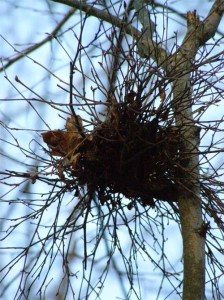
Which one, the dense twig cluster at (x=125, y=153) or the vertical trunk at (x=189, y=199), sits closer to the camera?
the vertical trunk at (x=189, y=199)

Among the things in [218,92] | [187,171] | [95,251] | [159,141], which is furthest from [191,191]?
[95,251]

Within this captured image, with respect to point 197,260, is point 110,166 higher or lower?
higher

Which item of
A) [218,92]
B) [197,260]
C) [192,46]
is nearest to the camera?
[197,260]

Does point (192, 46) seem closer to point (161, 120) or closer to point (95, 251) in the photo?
point (161, 120)

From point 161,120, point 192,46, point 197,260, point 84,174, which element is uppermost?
point 192,46

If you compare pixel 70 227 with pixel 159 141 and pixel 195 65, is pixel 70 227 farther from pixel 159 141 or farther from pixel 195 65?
pixel 195 65

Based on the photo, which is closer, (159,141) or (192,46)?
(159,141)

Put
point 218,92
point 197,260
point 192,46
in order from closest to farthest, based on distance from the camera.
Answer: point 197,260
point 218,92
point 192,46

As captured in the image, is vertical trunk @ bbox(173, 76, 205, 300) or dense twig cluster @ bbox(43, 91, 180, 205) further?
dense twig cluster @ bbox(43, 91, 180, 205)

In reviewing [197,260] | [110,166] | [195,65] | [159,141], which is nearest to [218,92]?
[195,65]
